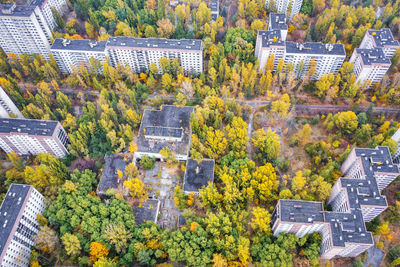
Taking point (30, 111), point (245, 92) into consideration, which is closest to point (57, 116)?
point (30, 111)

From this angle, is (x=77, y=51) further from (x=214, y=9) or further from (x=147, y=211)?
→ (x=147, y=211)

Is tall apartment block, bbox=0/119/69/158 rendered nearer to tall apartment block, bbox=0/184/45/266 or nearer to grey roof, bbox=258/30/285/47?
tall apartment block, bbox=0/184/45/266

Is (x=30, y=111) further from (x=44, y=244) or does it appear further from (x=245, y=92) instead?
(x=245, y=92)

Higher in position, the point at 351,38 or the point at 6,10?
the point at 6,10

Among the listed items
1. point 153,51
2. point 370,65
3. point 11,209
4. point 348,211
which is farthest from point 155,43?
point 348,211

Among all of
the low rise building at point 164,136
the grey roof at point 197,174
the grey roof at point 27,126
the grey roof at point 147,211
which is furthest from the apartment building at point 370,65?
the grey roof at point 27,126

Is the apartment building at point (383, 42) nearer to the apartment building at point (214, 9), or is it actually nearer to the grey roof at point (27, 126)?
the apartment building at point (214, 9)
